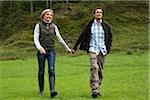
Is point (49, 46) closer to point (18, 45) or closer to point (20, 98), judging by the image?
point (20, 98)

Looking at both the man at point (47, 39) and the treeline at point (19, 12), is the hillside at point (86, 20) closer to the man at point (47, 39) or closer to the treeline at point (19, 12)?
the treeline at point (19, 12)

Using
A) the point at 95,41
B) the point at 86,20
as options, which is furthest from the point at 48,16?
the point at 86,20

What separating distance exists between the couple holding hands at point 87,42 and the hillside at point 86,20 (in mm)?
36024

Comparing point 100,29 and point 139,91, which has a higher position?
point 100,29

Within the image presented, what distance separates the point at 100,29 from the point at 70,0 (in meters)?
70.0

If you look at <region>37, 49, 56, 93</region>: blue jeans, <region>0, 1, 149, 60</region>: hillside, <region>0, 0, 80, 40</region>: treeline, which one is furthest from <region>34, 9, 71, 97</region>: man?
<region>0, 0, 80, 40</region>: treeline

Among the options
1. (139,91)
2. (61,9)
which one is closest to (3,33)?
(61,9)

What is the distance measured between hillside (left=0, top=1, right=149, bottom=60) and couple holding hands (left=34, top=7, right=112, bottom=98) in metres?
36.0

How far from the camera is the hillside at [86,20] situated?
2231 inches

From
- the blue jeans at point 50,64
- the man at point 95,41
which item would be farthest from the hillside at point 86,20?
the blue jeans at point 50,64

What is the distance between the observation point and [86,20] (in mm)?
68500

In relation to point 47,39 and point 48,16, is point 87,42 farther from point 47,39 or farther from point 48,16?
point 48,16

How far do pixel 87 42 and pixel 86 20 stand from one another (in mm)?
56075

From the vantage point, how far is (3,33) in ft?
255
